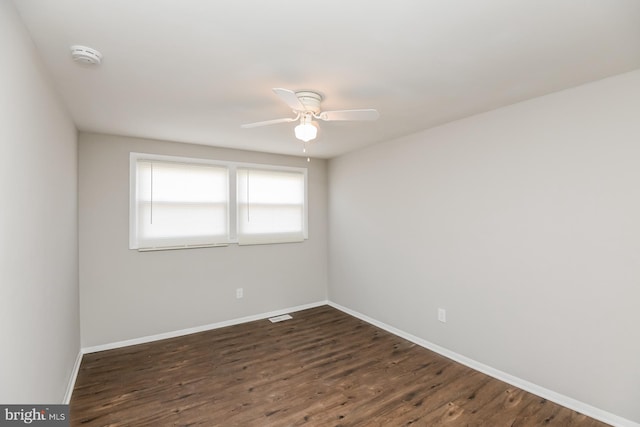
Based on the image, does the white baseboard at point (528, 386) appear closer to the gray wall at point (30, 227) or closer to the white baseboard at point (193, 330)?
the white baseboard at point (193, 330)

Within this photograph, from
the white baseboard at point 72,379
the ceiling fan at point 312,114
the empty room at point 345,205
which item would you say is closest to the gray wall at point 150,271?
the empty room at point 345,205

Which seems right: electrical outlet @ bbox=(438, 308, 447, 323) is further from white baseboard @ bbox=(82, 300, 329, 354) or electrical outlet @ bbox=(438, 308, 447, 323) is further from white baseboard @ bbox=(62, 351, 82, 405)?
white baseboard @ bbox=(62, 351, 82, 405)

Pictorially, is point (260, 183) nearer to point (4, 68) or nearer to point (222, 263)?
point (222, 263)

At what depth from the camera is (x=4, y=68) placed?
4.00ft

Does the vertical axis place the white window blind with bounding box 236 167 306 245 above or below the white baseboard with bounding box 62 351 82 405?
above

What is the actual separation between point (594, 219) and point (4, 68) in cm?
346

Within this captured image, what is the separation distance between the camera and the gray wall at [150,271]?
3.36 meters

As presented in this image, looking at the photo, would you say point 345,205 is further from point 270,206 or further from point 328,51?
point 328,51

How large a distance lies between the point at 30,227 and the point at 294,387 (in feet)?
7.25

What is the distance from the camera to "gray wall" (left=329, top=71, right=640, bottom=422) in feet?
6.93

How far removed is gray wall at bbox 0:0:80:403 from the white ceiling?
0.79ft

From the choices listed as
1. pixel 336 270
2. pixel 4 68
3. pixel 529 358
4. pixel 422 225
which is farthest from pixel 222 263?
pixel 529 358

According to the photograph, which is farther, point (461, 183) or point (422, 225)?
point (422, 225)

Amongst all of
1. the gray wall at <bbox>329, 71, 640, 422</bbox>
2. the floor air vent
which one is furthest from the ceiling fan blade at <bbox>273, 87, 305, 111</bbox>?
the floor air vent
